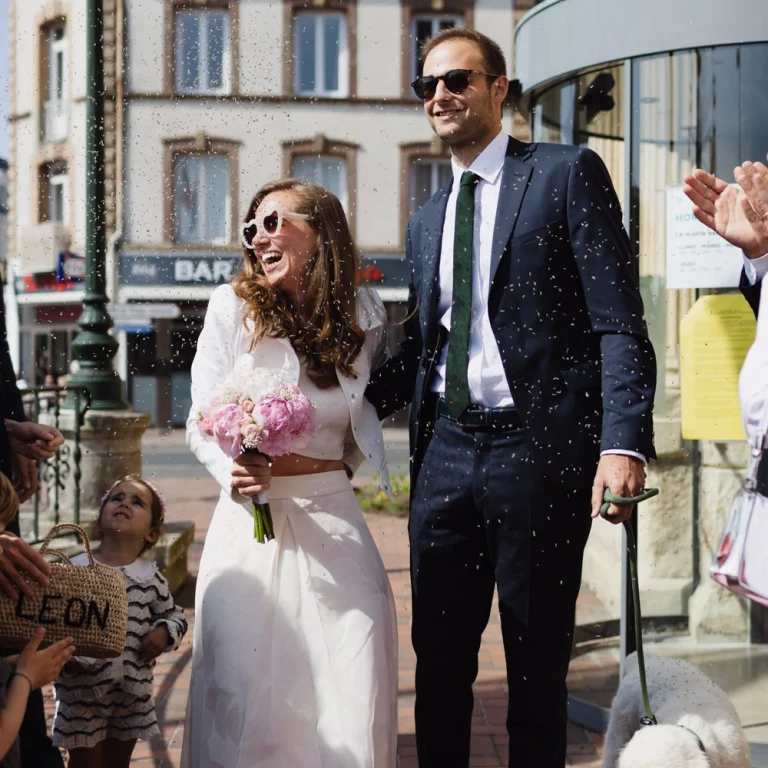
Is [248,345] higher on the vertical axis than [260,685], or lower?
higher

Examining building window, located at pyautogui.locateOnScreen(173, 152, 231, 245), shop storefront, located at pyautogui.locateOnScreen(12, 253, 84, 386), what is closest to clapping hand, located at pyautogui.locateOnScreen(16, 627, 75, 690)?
building window, located at pyautogui.locateOnScreen(173, 152, 231, 245)

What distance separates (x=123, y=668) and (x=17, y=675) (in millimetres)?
835

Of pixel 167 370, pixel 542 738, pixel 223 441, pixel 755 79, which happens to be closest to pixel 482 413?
pixel 223 441

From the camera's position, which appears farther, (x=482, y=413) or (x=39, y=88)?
(x=39, y=88)

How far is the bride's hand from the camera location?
278 cm

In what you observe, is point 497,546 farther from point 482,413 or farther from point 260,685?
point 260,685

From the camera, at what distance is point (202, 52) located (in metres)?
21.2

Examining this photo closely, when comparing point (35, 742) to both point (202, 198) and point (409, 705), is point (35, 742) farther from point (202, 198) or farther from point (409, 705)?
point (202, 198)

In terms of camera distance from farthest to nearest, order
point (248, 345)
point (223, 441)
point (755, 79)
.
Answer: point (755, 79), point (248, 345), point (223, 441)

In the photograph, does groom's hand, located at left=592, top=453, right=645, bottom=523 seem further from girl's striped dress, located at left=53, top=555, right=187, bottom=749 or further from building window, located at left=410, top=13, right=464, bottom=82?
building window, located at left=410, top=13, right=464, bottom=82

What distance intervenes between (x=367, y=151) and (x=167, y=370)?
290 inches

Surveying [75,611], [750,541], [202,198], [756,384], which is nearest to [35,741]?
[75,611]

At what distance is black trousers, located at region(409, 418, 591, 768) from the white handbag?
2.30ft

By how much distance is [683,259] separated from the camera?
390cm
